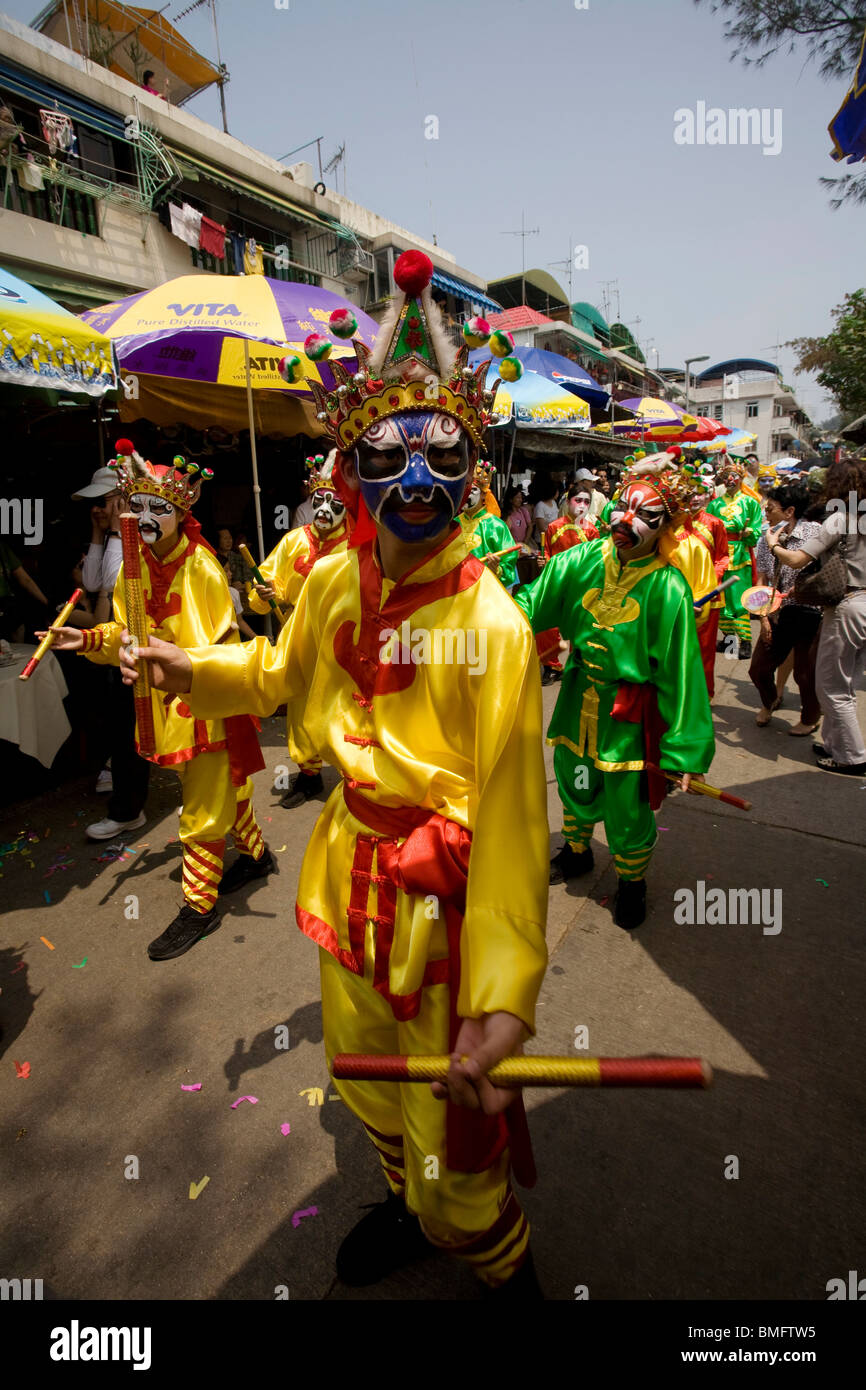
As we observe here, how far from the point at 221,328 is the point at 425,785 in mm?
4491

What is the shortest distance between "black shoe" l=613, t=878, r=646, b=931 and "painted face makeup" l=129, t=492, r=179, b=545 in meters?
2.88

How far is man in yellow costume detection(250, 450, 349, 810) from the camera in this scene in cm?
438

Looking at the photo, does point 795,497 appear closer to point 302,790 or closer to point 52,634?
point 302,790

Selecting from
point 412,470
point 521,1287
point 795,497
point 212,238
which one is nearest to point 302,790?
point 521,1287

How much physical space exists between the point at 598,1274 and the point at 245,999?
67.3 inches

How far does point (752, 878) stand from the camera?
3768 millimetres

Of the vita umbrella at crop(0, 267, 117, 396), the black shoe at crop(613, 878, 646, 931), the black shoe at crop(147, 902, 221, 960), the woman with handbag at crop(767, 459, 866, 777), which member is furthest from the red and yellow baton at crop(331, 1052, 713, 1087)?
the woman with handbag at crop(767, 459, 866, 777)

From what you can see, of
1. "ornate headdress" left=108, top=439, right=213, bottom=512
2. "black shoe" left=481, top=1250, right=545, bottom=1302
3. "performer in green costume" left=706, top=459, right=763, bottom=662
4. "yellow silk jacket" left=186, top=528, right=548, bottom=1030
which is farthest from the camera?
"performer in green costume" left=706, top=459, right=763, bottom=662

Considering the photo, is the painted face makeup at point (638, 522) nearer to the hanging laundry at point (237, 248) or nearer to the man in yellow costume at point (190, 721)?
the man in yellow costume at point (190, 721)

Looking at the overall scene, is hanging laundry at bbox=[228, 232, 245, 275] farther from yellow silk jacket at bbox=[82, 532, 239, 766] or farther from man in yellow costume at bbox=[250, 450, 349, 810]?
yellow silk jacket at bbox=[82, 532, 239, 766]

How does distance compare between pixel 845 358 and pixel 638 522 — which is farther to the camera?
pixel 845 358

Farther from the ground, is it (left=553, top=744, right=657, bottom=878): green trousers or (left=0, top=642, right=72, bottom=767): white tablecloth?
(left=0, top=642, right=72, bottom=767): white tablecloth

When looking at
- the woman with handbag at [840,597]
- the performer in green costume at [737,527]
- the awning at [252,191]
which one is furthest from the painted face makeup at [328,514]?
the awning at [252,191]

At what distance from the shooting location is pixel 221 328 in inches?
185
